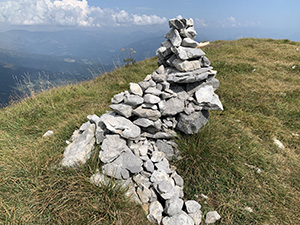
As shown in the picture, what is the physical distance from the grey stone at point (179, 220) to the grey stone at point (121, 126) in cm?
201

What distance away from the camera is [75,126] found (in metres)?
5.94

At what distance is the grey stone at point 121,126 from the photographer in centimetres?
422

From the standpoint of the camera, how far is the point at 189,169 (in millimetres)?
4660

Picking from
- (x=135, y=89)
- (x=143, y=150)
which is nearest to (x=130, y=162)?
(x=143, y=150)

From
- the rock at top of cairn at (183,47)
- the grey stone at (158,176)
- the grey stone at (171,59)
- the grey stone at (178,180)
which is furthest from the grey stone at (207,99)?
the grey stone at (158,176)

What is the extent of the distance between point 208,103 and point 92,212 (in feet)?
13.9

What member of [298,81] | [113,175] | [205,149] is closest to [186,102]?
[205,149]

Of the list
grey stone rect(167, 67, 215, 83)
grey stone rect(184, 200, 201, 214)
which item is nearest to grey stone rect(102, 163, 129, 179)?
grey stone rect(184, 200, 201, 214)

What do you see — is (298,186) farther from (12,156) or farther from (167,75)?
(12,156)

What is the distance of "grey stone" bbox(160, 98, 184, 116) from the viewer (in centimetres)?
487

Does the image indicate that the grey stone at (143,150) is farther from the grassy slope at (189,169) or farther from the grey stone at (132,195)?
the grassy slope at (189,169)

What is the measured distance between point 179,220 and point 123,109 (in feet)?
9.68

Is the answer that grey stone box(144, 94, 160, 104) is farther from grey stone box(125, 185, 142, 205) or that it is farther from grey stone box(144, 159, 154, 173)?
grey stone box(125, 185, 142, 205)

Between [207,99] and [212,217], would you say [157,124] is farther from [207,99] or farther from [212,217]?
[212,217]
